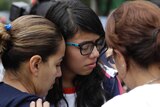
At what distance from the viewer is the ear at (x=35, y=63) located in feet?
6.70

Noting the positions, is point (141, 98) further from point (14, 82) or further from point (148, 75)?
Result: point (14, 82)

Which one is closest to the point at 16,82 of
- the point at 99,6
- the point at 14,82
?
the point at 14,82

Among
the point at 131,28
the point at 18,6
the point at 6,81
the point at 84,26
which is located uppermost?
the point at 131,28

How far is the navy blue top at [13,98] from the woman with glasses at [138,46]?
415 millimetres

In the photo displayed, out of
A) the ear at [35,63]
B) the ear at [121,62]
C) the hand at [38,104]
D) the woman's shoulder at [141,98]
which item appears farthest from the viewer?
the ear at [35,63]

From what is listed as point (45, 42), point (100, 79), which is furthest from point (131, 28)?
point (100, 79)

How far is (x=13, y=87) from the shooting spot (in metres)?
2.02

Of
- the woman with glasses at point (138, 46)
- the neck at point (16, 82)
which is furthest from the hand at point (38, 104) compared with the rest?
the woman with glasses at point (138, 46)

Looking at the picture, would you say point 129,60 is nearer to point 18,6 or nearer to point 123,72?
point 123,72

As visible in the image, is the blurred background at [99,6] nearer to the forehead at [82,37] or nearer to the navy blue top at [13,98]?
the forehead at [82,37]

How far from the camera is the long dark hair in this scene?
2.33 metres

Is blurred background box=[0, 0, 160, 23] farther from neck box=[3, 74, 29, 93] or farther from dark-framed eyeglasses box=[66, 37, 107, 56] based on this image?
neck box=[3, 74, 29, 93]

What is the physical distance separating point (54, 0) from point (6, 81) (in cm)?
71

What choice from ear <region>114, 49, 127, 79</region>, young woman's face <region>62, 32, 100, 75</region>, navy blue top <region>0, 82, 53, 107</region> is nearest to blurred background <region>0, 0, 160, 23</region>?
young woman's face <region>62, 32, 100, 75</region>
